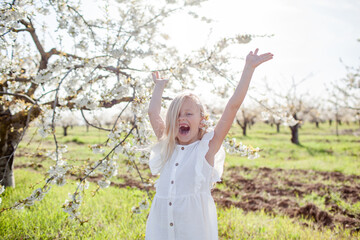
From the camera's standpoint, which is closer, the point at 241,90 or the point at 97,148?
the point at 241,90

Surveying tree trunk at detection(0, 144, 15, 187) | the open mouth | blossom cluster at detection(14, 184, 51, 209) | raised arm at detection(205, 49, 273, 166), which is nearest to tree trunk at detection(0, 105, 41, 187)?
tree trunk at detection(0, 144, 15, 187)

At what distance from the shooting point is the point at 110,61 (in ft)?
13.7

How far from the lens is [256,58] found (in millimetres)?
1778

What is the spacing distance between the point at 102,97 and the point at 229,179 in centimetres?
570

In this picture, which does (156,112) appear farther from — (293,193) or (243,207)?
(293,193)

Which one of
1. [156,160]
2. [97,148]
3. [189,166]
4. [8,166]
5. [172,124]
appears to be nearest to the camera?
[189,166]

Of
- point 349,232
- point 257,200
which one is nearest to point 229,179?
point 257,200

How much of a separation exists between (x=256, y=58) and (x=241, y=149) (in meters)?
0.99

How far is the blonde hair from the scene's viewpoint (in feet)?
6.42

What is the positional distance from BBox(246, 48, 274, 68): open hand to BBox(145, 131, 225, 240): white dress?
22.1 inches

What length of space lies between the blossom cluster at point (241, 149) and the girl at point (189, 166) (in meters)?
0.45

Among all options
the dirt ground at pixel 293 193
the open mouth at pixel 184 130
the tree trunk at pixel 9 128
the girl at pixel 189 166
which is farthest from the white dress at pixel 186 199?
the tree trunk at pixel 9 128

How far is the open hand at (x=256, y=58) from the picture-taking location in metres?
1.75

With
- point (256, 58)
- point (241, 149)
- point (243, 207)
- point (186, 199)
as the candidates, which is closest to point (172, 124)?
point (186, 199)
